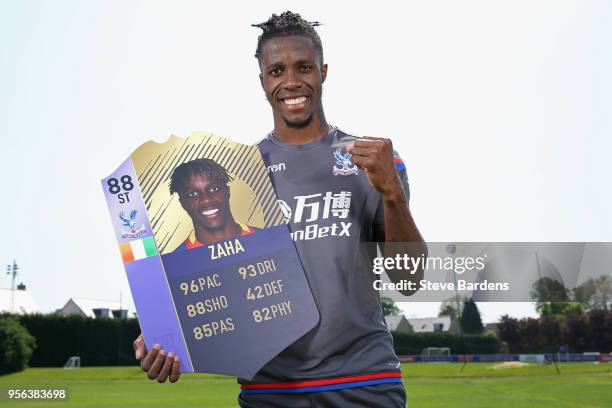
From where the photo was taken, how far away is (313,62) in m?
3.15

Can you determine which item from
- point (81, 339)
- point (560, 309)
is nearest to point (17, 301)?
point (81, 339)

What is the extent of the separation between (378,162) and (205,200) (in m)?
0.66

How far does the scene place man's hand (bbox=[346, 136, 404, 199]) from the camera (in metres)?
2.81

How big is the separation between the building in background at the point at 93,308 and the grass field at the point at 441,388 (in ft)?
101

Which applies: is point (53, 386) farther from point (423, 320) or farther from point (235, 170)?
point (423, 320)

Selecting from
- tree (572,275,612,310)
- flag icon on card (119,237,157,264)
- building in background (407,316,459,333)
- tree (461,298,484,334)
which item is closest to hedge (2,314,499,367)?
tree (461,298,484,334)

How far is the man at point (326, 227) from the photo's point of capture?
114 inches

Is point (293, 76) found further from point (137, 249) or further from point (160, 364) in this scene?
point (160, 364)

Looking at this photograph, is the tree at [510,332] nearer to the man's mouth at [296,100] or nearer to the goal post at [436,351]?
the goal post at [436,351]

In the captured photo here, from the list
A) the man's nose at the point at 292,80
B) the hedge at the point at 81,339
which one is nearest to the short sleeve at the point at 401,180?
the man's nose at the point at 292,80

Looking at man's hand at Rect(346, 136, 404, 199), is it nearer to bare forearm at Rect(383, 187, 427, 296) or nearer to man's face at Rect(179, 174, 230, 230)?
bare forearm at Rect(383, 187, 427, 296)

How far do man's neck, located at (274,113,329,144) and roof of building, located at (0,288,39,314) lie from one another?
254 feet

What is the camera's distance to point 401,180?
122 inches

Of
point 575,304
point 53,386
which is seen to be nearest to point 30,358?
point 53,386
